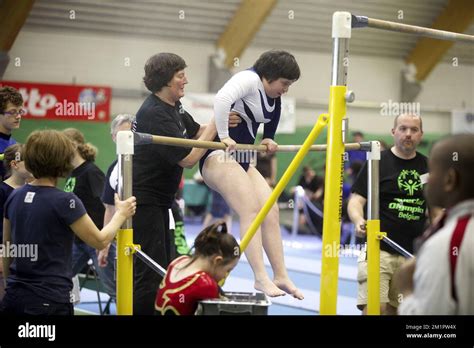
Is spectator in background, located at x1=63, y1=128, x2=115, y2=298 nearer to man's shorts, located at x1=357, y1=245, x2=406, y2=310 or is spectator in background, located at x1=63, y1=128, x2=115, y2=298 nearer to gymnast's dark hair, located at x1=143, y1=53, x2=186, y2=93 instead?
gymnast's dark hair, located at x1=143, y1=53, x2=186, y2=93

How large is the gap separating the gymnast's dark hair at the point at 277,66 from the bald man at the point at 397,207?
0.70 meters

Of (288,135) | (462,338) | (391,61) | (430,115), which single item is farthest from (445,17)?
(430,115)

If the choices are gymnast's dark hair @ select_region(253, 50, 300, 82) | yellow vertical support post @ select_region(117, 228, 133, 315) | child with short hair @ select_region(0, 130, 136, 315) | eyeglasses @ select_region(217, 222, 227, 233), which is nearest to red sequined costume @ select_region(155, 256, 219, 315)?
eyeglasses @ select_region(217, 222, 227, 233)

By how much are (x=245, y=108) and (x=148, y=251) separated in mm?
782

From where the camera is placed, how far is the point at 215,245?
2873 mm

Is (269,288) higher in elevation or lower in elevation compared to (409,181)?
lower

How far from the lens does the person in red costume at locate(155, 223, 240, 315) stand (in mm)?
2803

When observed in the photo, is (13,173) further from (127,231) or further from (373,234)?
(373,234)

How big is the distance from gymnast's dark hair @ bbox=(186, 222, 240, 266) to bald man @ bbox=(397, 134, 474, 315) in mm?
1086

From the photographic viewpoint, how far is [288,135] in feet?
27.1

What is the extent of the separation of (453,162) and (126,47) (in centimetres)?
321

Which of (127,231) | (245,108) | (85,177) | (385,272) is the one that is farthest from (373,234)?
(85,177)

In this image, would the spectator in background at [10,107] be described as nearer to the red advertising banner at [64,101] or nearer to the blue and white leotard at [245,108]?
the red advertising banner at [64,101]

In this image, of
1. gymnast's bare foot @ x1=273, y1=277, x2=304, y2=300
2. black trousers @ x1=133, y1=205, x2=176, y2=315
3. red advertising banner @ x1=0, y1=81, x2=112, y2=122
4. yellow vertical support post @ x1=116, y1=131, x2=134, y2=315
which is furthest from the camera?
red advertising banner @ x1=0, y1=81, x2=112, y2=122
